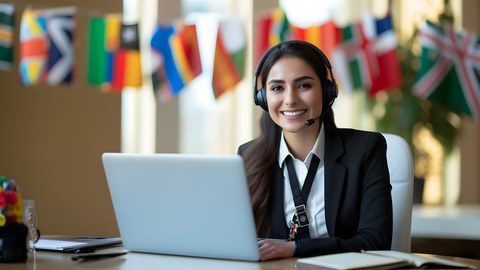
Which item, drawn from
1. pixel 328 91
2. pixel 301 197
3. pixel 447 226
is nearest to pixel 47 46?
pixel 328 91

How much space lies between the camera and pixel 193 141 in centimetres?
449

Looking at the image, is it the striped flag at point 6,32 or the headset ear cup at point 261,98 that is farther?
the striped flag at point 6,32

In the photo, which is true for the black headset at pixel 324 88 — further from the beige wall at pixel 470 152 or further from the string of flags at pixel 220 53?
the beige wall at pixel 470 152

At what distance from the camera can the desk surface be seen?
1.65 metres

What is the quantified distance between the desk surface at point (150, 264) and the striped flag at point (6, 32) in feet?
6.21

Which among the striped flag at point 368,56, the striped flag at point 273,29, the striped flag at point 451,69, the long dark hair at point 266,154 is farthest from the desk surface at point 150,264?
the striped flag at point 451,69

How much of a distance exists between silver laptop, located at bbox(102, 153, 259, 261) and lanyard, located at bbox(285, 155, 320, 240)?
39cm

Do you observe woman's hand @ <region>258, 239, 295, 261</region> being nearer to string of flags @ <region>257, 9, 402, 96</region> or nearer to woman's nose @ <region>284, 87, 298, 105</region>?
woman's nose @ <region>284, 87, 298, 105</region>

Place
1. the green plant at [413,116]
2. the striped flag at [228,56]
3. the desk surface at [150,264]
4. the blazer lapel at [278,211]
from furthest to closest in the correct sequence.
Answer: the green plant at [413,116], the striped flag at [228,56], the blazer lapel at [278,211], the desk surface at [150,264]

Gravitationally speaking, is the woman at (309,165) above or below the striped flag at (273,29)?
below

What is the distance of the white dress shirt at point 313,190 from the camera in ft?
6.95

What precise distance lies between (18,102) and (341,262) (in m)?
2.46

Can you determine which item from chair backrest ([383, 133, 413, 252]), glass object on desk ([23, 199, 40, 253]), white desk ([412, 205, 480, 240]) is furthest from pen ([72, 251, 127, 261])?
white desk ([412, 205, 480, 240])

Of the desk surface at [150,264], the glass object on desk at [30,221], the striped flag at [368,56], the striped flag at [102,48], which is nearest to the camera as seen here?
the desk surface at [150,264]
